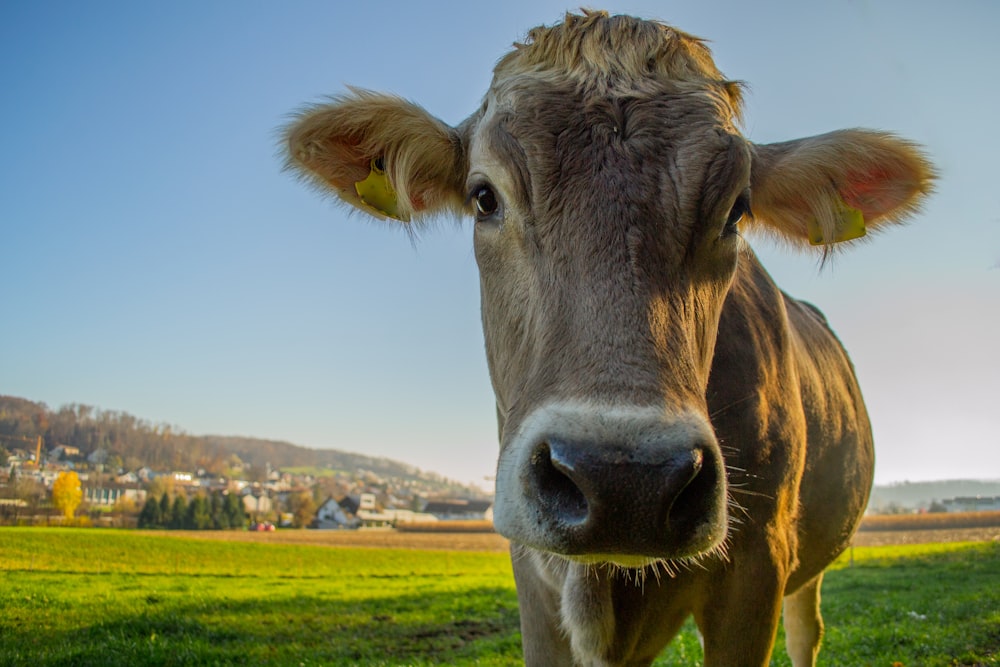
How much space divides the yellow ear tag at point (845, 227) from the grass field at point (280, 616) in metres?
4.75

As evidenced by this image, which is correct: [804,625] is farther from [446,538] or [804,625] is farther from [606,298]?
[446,538]

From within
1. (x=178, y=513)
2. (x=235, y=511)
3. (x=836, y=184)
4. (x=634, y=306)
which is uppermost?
(x=836, y=184)

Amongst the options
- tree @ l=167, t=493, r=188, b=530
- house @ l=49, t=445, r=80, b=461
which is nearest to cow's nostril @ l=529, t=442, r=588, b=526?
house @ l=49, t=445, r=80, b=461

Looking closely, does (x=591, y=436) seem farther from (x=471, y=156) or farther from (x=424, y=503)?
(x=424, y=503)

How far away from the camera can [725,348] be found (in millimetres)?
3291

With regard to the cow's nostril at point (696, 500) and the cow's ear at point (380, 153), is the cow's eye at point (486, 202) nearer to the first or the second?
the cow's ear at point (380, 153)

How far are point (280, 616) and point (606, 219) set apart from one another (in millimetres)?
10473

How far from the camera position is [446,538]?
54.3 m

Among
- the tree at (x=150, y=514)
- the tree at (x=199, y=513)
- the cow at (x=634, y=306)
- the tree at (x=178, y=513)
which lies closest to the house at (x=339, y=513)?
the tree at (x=199, y=513)

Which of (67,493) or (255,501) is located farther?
(255,501)

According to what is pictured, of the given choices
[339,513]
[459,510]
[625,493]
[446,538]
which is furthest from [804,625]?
[459,510]

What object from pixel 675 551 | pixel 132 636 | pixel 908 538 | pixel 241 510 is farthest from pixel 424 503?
pixel 675 551

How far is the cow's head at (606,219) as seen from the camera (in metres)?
1.85

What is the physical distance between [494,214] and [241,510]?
2099 cm
